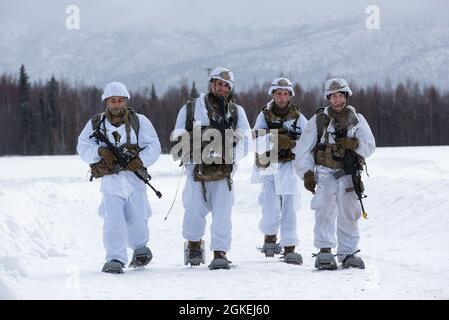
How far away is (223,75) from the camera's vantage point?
8.42 meters

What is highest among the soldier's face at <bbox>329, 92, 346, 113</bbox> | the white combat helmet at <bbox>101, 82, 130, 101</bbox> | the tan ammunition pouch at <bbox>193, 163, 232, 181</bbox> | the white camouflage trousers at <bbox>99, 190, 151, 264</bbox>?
the white combat helmet at <bbox>101, 82, 130, 101</bbox>

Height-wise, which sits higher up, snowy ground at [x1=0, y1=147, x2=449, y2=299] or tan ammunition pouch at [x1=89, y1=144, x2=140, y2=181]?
tan ammunition pouch at [x1=89, y1=144, x2=140, y2=181]

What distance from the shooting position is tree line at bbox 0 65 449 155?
8156 cm

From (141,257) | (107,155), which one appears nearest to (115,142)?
(107,155)

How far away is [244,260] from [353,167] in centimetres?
227

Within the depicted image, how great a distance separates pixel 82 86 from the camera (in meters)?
96.1

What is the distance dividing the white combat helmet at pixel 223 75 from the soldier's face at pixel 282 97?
4.69ft

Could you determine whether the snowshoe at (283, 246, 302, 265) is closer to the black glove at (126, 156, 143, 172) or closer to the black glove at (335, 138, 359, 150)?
the black glove at (335, 138, 359, 150)

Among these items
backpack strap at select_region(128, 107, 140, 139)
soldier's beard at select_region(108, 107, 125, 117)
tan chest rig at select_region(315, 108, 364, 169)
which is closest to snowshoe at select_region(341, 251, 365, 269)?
tan chest rig at select_region(315, 108, 364, 169)

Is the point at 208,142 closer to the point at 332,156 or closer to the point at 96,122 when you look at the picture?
the point at 96,122

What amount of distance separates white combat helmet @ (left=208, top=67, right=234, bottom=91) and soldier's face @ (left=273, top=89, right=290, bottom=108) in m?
1.43

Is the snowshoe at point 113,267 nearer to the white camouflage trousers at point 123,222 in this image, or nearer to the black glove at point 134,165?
the white camouflage trousers at point 123,222

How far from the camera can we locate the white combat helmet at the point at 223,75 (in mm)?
8422

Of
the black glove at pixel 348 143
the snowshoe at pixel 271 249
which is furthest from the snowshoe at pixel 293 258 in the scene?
the black glove at pixel 348 143
